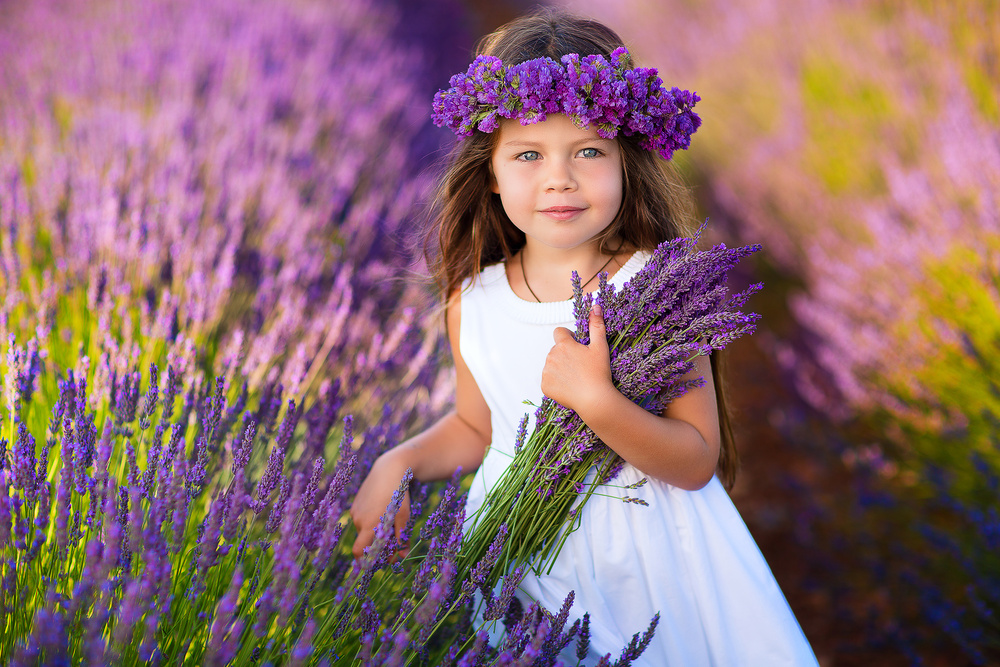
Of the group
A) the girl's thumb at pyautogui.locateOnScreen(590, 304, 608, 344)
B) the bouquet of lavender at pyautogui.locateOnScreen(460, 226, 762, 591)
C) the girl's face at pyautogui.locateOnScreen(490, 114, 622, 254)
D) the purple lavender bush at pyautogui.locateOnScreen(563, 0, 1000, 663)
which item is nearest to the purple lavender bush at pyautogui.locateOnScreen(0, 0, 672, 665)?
the bouquet of lavender at pyautogui.locateOnScreen(460, 226, 762, 591)

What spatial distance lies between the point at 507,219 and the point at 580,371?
55 centimetres

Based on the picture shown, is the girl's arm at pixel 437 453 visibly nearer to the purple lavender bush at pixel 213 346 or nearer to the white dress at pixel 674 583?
the purple lavender bush at pixel 213 346

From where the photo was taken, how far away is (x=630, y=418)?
120cm

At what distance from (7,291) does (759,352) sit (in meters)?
3.88

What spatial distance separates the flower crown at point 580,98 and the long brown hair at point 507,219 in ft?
0.23

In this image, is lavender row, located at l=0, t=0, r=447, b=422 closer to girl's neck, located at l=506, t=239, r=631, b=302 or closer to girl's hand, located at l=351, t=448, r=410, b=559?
girl's hand, located at l=351, t=448, r=410, b=559

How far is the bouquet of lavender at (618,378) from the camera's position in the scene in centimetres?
122

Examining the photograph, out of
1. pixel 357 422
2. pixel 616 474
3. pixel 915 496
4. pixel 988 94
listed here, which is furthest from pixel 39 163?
pixel 988 94

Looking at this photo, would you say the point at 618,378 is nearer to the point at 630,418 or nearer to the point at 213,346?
Result: the point at 630,418

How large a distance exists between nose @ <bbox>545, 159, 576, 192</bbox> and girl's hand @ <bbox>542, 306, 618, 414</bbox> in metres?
0.23

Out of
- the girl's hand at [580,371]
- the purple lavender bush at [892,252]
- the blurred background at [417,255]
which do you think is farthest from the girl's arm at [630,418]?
the purple lavender bush at [892,252]

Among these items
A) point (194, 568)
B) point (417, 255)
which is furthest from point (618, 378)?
point (417, 255)

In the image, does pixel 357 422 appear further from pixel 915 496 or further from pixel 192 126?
pixel 915 496

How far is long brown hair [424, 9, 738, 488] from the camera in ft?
4.72
